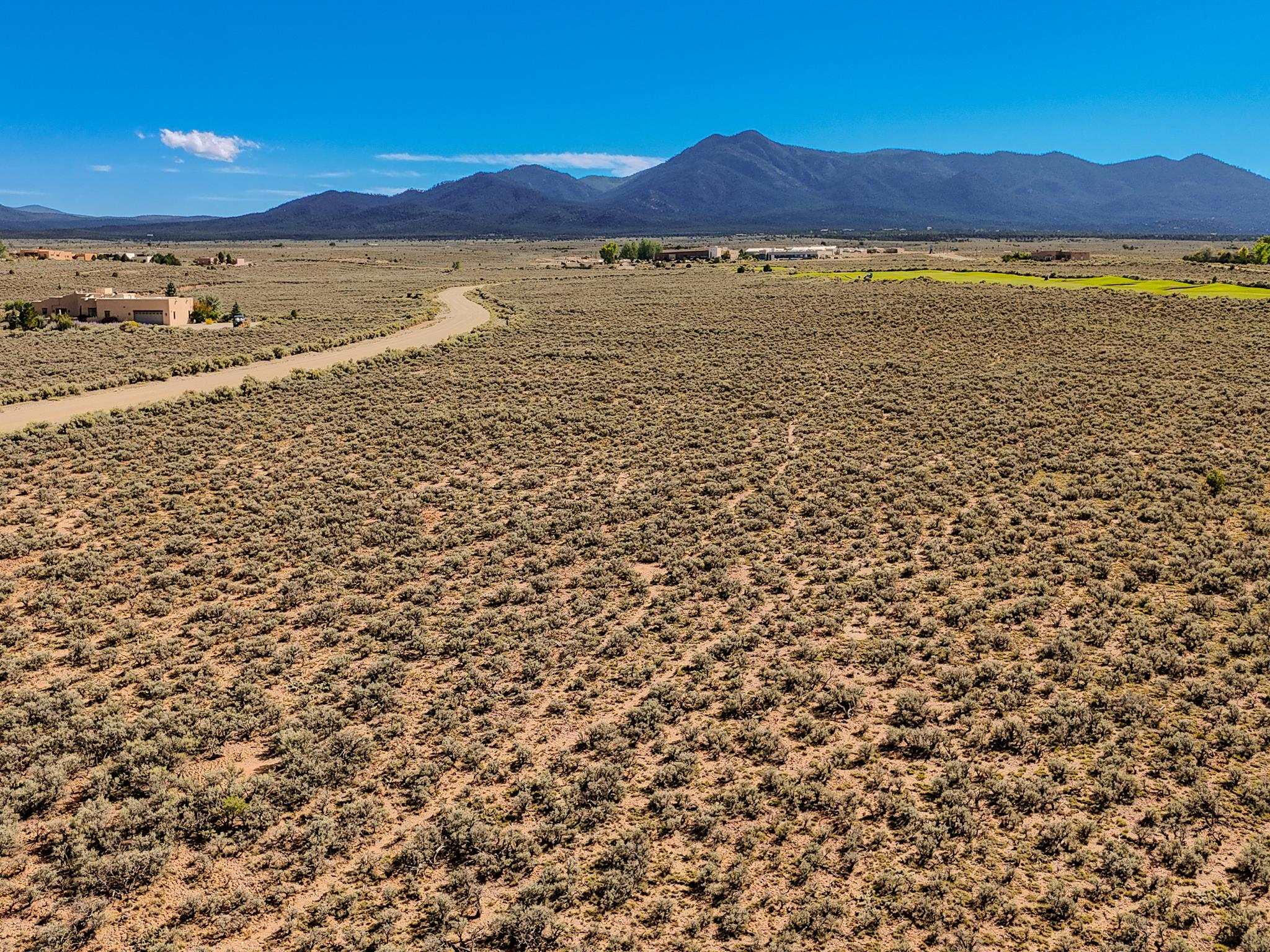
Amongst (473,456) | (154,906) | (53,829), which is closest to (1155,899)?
(154,906)

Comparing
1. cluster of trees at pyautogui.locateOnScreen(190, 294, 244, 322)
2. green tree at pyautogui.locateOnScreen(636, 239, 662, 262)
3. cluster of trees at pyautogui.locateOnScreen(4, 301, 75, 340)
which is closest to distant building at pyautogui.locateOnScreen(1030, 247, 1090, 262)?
green tree at pyautogui.locateOnScreen(636, 239, 662, 262)

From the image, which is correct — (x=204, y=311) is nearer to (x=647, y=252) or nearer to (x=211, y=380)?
A: (x=211, y=380)

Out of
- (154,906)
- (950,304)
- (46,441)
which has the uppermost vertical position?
(950,304)

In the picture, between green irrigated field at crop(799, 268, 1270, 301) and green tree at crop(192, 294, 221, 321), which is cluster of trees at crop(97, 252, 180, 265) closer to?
green tree at crop(192, 294, 221, 321)

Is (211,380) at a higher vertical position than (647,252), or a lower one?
lower

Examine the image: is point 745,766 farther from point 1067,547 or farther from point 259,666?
point 1067,547

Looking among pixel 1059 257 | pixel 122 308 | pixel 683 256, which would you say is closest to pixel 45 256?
pixel 122 308

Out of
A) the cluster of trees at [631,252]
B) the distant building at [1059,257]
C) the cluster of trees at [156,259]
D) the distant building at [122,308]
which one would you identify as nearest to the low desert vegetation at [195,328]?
the distant building at [122,308]
